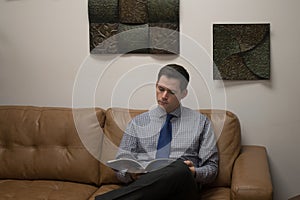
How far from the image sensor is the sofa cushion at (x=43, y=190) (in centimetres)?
257

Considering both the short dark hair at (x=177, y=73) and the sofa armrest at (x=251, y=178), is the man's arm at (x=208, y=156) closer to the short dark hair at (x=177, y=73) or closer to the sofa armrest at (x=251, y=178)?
the sofa armrest at (x=251, y=178)

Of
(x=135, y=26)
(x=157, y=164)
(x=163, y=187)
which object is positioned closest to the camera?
(x=163, y=187)

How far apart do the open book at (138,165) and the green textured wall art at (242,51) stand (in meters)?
0.74

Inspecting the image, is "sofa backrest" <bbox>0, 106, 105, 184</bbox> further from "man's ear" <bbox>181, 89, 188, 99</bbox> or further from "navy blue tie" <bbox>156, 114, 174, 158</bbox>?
"man's ear" <bbox>181, 89, 188, 99</bbox>

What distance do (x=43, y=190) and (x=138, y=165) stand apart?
21.9 inches

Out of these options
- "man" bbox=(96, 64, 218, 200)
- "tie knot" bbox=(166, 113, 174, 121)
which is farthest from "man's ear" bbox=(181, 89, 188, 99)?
"tie knot" bbox=(166, 113, 174, 121)

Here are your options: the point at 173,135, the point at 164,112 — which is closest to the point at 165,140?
the point at 173,135

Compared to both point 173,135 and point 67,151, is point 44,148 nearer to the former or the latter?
point 67,151

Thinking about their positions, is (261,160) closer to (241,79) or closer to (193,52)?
(241,79)

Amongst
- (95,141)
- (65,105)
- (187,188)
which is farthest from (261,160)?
(65,105)

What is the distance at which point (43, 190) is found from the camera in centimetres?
266

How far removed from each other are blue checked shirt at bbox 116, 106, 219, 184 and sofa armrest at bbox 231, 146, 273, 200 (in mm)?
164

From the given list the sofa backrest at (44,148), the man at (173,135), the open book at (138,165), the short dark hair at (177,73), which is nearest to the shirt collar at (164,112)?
the man at (173,135)

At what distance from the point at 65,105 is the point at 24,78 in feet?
1.08
